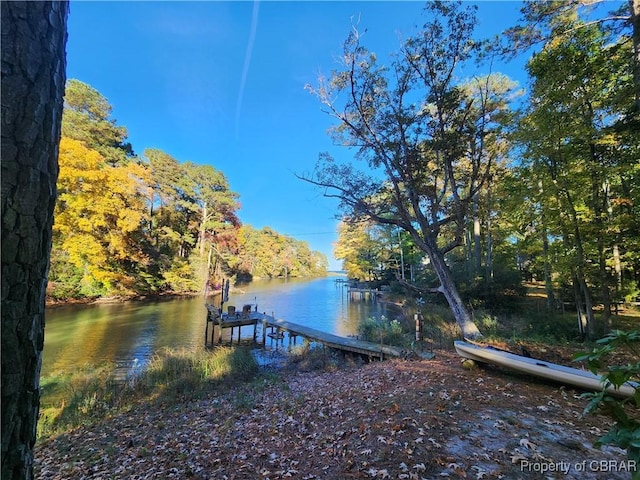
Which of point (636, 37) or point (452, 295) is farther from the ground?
point (636, 37)

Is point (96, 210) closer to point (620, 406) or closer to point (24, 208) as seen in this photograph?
point (24, 208)

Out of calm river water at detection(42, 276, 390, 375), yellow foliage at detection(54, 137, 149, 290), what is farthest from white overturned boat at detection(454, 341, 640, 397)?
yellow foliage at detection(54, 137, 149, 290)

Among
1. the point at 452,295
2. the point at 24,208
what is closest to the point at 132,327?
the point at 452,295

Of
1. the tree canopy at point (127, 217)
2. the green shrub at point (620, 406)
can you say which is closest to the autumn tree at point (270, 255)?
the tree canopy at point (127, 217)

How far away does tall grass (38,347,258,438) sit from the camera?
5711mm

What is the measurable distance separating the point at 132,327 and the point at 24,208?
16.5m

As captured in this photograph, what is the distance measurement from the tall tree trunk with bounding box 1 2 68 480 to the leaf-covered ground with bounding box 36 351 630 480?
2.54 metres

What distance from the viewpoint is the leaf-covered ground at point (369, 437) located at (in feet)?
8.57

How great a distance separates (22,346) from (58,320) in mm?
19083

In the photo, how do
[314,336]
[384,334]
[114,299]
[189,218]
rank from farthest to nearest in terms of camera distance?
[189,218] < [114,299] < [314,336] < [384,334]

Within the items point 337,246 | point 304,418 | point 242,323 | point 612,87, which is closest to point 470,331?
point 304,418

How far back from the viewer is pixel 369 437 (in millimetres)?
3166

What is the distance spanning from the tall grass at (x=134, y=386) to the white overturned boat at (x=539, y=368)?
5570mm

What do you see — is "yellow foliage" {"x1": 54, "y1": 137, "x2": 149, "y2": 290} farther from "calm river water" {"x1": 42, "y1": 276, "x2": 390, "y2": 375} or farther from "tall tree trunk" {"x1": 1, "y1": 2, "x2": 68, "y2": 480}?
"tall tree trunk" {"x1": 1, "y1": 2, "x2": 68, "y2": 480}
